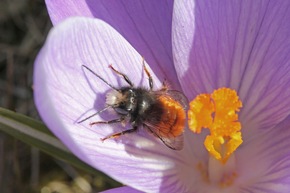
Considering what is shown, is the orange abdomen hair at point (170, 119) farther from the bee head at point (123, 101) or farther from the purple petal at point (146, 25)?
the purple petal at point (146, 25)

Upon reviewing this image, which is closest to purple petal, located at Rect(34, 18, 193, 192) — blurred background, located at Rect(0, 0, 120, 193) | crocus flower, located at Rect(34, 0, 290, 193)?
crocus flower, located at Rect(34, 0, 290, 193)

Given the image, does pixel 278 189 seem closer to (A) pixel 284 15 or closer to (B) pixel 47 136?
(A) pixel 284 15

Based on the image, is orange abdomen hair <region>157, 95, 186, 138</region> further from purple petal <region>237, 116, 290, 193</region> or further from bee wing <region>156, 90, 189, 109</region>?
purple petal <region>237, 116, 290, 193</region>

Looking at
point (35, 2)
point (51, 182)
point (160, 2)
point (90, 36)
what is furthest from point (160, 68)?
point (35, 2)

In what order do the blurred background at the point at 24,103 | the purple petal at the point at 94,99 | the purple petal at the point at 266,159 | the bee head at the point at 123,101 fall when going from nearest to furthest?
the purple petal at the point at 94,99 → the bee head at the point at 123,101 → the purple petal at the point at 266,159 → the blurred background at the point at 24,103

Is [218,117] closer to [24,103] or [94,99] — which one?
[94,99]

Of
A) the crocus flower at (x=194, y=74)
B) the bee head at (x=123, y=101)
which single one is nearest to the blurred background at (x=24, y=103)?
the crocus flower at (x=194, y=74)
